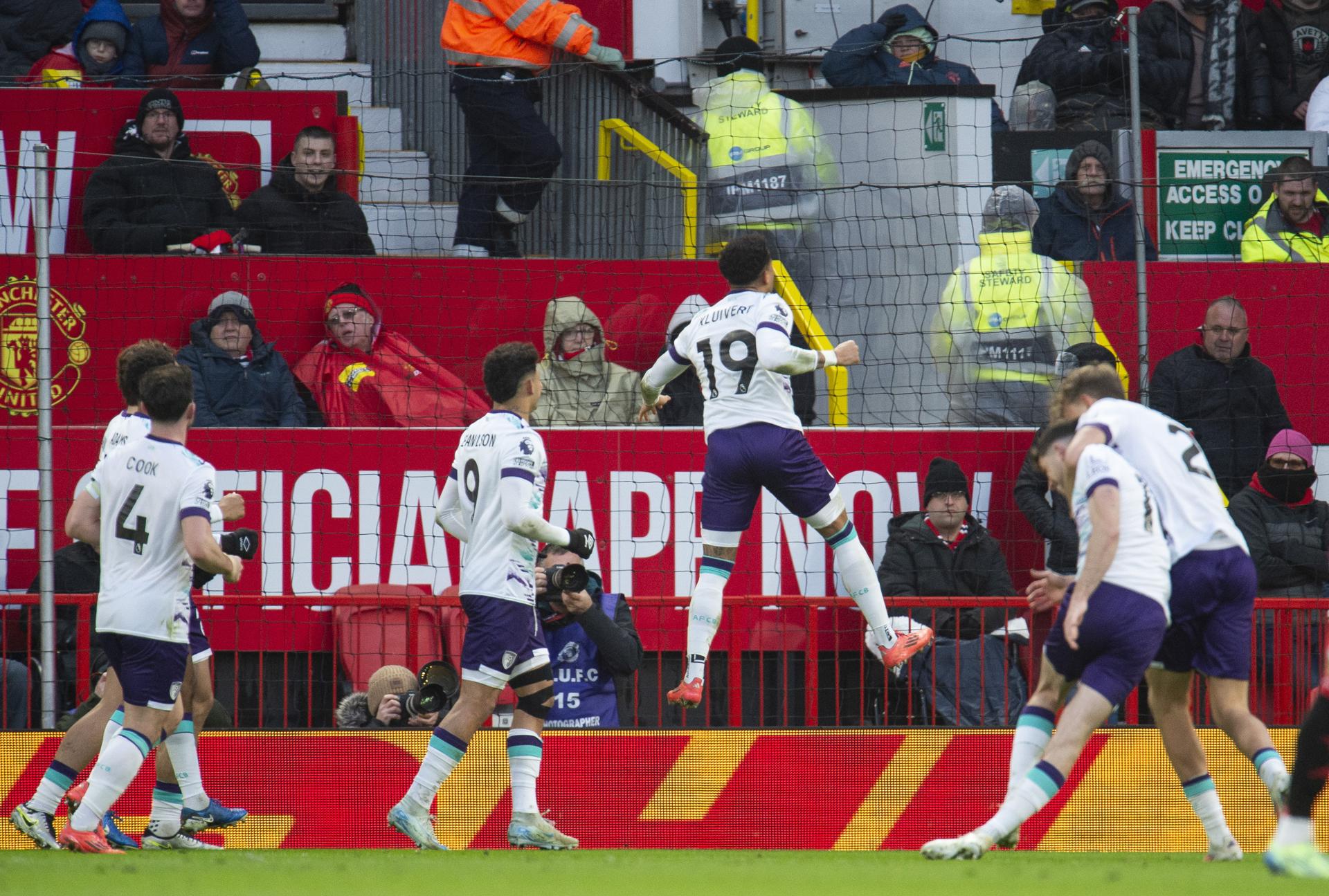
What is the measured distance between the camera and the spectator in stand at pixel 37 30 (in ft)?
39.1

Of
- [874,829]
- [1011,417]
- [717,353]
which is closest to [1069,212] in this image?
[1011,417]

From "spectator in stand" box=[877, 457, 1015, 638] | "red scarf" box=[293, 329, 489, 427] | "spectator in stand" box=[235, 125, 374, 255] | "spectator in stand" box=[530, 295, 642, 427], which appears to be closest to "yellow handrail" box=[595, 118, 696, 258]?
"spectator in stand" box=[530, 295, 642, 427]

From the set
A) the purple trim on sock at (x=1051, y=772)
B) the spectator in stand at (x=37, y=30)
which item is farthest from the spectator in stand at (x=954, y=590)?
the spectator in stand at (x=37, y=30)

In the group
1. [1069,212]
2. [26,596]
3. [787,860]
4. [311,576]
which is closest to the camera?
[787,860]

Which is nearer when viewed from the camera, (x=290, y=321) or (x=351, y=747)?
(x=351, y=747)

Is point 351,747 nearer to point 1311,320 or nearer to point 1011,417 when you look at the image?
point 1011,417

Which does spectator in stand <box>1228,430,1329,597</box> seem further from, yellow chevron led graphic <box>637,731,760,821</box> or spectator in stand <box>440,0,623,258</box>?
spectator in stand <box>440,0,623,258</box>

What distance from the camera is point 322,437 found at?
9.38 m

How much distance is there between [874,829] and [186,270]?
527 centimetres

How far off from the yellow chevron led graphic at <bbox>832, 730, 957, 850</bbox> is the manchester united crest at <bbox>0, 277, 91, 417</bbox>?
5.29 metres

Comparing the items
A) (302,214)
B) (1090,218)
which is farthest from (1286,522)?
(302,214)

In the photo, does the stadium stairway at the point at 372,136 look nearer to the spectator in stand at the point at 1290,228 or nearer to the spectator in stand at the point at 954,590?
the spectator in stand at the point at 954,590

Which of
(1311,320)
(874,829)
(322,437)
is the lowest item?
(874,829)

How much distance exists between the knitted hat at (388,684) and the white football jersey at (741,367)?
78.8 inches
